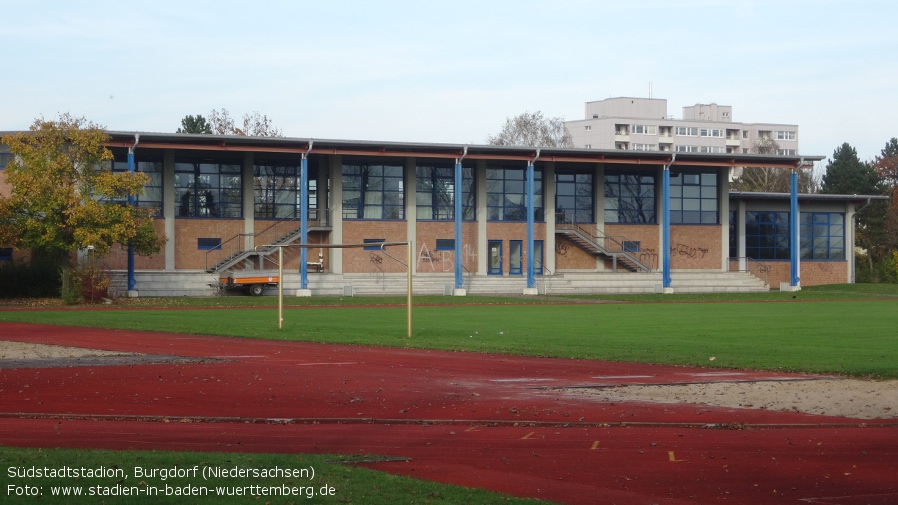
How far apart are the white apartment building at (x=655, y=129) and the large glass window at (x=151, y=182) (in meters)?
98.0

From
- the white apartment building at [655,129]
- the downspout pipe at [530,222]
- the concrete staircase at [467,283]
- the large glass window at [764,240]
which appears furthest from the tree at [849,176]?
the downspout pipe at [530,222]

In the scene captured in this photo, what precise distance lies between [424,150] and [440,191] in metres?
5.67

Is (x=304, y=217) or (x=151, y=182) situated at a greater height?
(x=151, y=182)

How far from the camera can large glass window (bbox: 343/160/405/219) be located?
61.6 meters

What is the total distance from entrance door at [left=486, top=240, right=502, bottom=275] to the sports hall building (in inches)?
2.5

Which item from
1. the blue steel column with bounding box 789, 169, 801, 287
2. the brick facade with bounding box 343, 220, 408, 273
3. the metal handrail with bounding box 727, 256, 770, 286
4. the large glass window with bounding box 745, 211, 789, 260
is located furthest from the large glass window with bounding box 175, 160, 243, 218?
the large glass window with bounding box 745, 211, 789, 260

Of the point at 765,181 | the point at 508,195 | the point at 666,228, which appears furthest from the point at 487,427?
the point at 765,181

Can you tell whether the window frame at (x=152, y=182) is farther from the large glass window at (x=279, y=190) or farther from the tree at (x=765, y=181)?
the tree at (x=765, y=181)

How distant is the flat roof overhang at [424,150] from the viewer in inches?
2121

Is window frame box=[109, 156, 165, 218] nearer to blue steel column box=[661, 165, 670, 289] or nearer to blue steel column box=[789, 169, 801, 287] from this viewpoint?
blue steel column box=[661, 165, 670, 289]

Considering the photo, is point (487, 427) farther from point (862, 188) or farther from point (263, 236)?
point (862, 188)

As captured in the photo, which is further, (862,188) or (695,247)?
(862,188)

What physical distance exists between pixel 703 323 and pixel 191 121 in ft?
215

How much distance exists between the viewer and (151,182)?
58.1 metres
